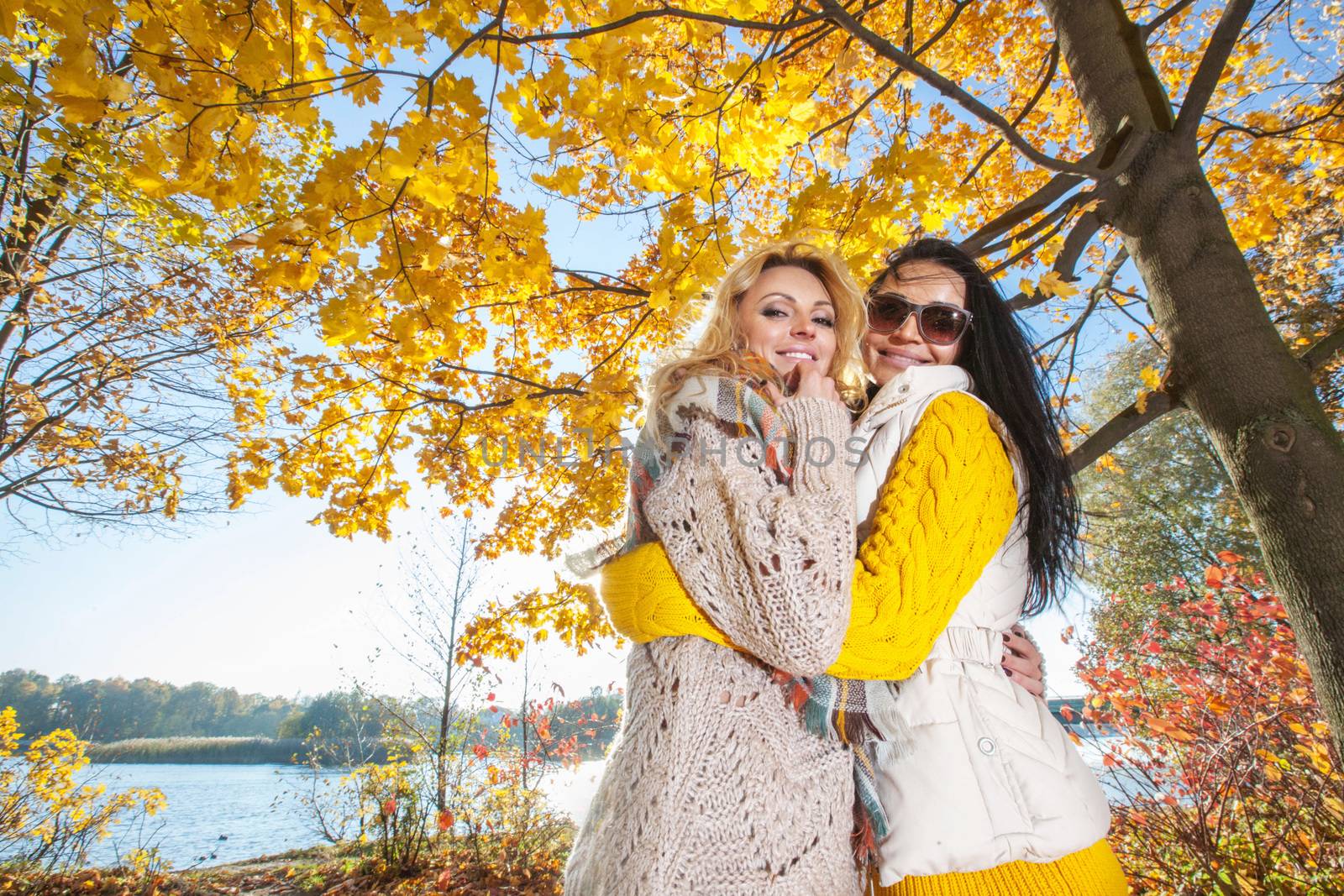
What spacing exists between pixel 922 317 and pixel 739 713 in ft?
4.54

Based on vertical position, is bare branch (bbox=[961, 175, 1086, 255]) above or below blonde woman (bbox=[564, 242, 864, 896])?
above

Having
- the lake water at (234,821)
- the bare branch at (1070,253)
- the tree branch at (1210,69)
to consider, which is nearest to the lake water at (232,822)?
the lake water at (234,821)

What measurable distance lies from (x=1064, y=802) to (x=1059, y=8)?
3.76 meters

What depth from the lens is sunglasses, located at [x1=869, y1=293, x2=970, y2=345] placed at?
5.87 feet

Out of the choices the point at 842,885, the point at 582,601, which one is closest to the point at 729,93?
the point at 842,885

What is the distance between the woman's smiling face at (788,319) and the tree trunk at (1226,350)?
162cm

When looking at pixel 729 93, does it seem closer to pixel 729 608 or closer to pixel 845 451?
pixel 845 451

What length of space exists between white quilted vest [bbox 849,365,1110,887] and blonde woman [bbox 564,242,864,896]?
0.14 meters

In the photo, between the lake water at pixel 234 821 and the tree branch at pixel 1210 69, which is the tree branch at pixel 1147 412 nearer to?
the tree branch at pixel 1210 69

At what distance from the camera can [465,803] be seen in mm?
7496

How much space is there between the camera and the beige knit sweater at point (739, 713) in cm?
100

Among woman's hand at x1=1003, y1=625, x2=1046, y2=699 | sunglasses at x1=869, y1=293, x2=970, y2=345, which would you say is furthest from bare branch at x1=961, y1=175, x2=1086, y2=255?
woman's hand at x1=1003, y1=625, x2=1046, y2=699

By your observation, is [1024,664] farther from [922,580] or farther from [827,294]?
[827,294]

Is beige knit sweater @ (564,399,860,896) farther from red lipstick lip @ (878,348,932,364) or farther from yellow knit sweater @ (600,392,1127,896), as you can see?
red lipstick lip @ (878,348,932,364)
